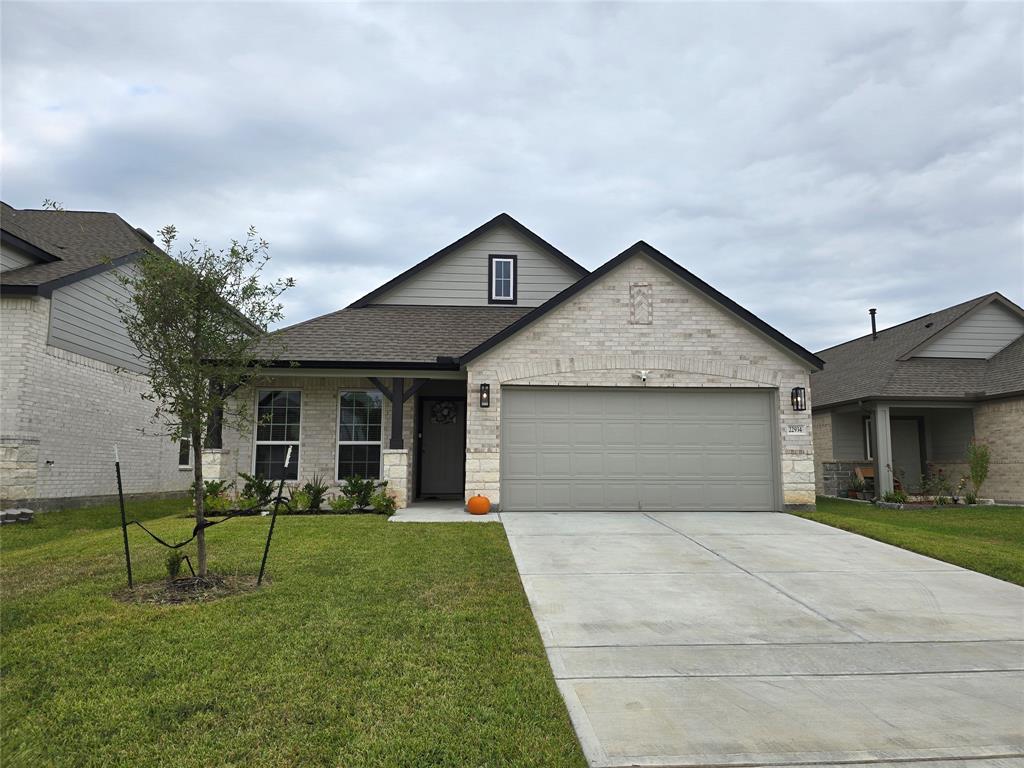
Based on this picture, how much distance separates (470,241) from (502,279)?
1340mm

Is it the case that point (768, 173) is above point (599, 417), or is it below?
above

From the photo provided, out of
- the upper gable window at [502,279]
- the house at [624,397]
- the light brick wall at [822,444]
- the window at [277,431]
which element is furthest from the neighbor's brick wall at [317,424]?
the light brick wall at [822,444]

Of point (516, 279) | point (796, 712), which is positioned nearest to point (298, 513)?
point (516, 279)

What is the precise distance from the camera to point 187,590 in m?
6.10

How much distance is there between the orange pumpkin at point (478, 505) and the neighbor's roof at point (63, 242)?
8953 mm

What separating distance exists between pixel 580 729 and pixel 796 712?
1.38m

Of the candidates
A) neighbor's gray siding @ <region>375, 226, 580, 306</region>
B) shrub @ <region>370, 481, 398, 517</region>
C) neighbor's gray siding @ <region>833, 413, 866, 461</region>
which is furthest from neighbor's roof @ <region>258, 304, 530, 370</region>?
neighbor's gray siding @ <region>833, 413, 866, 461</region>

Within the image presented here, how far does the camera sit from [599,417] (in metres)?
12.4

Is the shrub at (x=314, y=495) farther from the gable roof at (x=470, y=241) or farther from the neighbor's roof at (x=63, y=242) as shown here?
the neighbor's roof at (x=63, y=242)

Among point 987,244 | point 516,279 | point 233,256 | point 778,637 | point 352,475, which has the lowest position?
point 778,637

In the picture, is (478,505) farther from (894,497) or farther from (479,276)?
(894,497)

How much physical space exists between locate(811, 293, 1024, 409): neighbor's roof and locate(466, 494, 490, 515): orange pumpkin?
1120cm

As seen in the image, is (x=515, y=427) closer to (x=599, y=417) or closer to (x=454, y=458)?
(x=599, y=417)

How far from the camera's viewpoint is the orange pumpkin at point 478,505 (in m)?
A: 11.6
